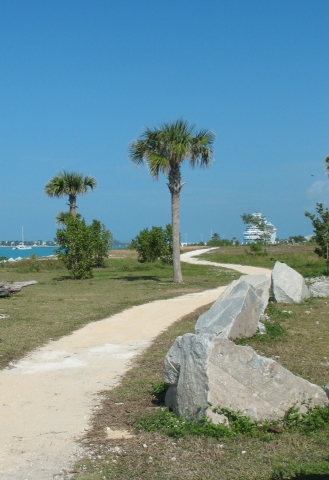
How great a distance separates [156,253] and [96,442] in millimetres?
31774

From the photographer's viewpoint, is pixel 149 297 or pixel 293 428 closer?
pixel 293 428

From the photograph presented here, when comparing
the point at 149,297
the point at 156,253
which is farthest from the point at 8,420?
the point at 156,253

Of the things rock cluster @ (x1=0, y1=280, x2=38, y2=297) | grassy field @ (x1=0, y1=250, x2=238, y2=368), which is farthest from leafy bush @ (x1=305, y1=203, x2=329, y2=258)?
rock cluster @ (x1=0, y1=280, x2=38, y2=297)

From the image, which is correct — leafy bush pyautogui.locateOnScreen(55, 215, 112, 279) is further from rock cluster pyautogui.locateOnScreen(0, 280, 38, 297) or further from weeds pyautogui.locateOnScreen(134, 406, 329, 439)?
weeds pyautogui.locateOnScreen(134, 406, 329, 439)

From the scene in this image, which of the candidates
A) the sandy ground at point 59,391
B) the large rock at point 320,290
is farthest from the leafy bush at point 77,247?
the sandy ground at point 59,391

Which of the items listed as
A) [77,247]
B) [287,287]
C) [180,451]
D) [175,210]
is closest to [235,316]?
[180,451]

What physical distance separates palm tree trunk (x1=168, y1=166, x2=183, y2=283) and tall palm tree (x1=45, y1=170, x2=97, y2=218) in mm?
13418

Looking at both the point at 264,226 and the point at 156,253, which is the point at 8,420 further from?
the point at 264,226

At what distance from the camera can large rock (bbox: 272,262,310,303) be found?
1658cm

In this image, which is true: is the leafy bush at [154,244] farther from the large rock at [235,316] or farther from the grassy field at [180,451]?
the grassy field at [180,451]

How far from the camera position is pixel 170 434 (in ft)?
18.8

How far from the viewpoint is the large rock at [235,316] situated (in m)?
10.0

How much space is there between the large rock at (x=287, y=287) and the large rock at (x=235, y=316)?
5.25 meters

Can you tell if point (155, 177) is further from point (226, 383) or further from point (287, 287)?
point (226, 383)
